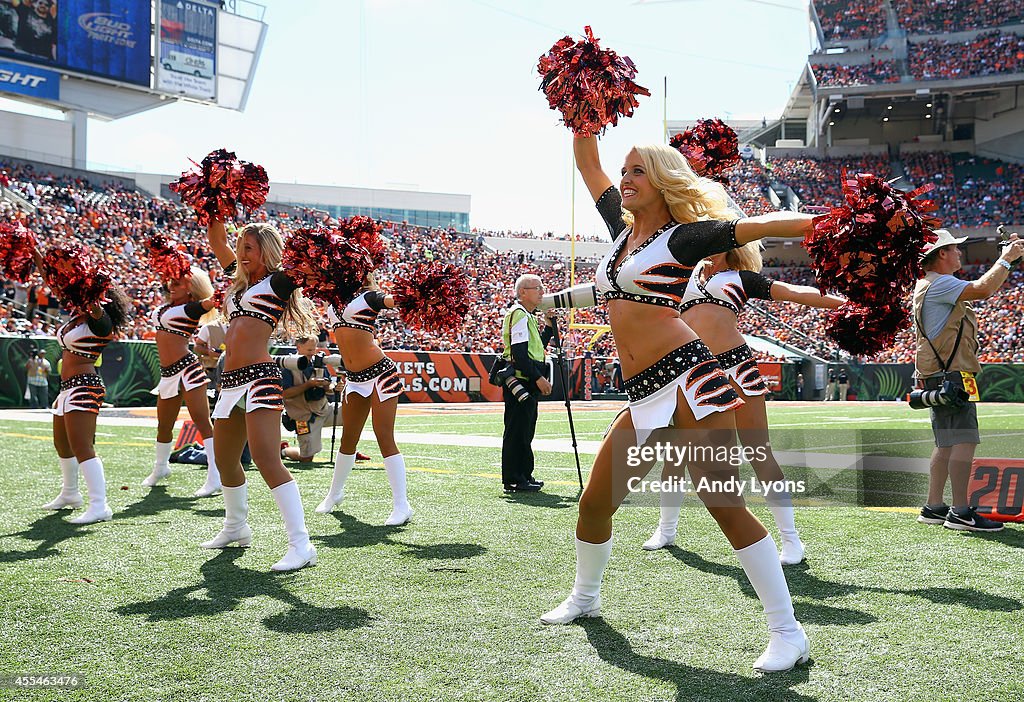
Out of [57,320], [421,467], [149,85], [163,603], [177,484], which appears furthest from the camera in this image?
[149,85]

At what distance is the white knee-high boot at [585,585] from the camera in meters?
3.66

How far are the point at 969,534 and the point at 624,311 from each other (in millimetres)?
3509

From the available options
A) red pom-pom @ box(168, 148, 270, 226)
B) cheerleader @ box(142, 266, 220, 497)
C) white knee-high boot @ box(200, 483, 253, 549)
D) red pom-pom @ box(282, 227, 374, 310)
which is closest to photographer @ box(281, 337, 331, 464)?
cheerleader @ box(142, 266, 220, 497)

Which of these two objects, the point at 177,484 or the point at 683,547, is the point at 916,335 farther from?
the point at 177,484

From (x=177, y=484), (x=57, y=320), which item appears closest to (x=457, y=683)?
(x=177, y=484)

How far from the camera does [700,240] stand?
3.18 m

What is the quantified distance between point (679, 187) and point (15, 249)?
502 centimetres

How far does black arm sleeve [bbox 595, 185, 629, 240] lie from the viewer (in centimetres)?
370

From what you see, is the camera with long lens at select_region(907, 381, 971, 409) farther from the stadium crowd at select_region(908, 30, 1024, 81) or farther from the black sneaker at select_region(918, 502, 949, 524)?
the stadium crowd at select_region(908, 30, 1024, 81)

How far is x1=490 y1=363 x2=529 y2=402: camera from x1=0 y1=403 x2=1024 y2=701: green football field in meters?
A: 0.90

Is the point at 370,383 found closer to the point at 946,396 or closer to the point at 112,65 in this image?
the point at 946,396

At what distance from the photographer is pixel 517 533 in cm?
565

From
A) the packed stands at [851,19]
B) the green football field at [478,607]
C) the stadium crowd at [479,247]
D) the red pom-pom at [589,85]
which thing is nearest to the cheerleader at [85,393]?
the green football field at [478,607]

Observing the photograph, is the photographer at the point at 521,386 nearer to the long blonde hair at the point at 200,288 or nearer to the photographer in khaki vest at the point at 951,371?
the long blonde hair at the point at 200,288
